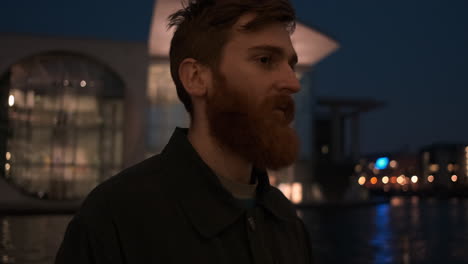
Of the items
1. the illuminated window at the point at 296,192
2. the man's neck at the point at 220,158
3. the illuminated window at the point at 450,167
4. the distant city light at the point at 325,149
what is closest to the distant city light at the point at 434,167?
the illuminated window at the point at 450,167

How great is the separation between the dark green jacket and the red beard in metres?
0.10

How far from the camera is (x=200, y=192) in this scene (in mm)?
1307

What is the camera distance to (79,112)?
2550cm

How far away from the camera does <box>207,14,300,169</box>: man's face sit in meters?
1.33

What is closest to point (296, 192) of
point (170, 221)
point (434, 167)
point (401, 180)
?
point (170, 221)

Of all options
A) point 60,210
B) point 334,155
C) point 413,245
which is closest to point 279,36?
point 413,245

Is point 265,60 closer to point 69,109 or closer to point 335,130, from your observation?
point 69,109

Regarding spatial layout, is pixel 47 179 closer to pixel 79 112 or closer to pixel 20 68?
pixel 79 112

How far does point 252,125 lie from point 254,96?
0.08m

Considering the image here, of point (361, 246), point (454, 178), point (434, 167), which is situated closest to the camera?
point (361, 246)

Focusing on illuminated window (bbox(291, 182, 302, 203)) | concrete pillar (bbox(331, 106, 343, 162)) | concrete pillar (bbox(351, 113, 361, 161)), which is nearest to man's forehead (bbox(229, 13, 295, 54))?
illuminated window (bbox(291, 182, 302, 203))

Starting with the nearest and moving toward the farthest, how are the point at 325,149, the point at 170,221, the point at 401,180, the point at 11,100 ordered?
the point at 170,221, the point at 11,100, the point at 325,149, the point at 401,180

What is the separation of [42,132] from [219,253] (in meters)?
25.5

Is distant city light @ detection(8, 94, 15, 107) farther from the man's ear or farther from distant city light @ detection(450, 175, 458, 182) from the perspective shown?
distant city light @ detection(450, 175, 458, 182)
